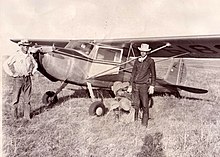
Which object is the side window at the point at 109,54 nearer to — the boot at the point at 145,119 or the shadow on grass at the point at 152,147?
the boot at the point at 145,119

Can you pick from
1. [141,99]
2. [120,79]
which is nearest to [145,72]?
[141,99]

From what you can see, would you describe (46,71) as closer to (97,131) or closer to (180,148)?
(97,131)

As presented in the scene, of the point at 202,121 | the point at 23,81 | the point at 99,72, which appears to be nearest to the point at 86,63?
the point at 99,72

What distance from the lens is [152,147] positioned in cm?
160

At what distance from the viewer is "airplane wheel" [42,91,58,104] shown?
6.13 feet

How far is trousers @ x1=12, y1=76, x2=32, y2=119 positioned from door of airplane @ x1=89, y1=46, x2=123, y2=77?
0.38m

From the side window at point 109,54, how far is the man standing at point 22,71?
0.38 m

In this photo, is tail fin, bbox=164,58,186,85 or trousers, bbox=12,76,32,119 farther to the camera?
tail fin, bbox=164,58,186,85

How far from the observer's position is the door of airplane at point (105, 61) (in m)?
1.95

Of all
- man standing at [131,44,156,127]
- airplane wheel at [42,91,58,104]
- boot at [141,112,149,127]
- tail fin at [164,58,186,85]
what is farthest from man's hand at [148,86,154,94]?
airplane wheel at [42,91,58,104]

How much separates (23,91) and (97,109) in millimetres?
381

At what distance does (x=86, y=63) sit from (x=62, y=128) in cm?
41

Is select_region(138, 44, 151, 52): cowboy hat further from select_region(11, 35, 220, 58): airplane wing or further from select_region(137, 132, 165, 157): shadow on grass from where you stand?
select_region(137, 132, 165, 157): shadow on grass

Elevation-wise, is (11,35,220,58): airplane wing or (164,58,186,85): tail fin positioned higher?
(11,35,220,58): airplane wing
